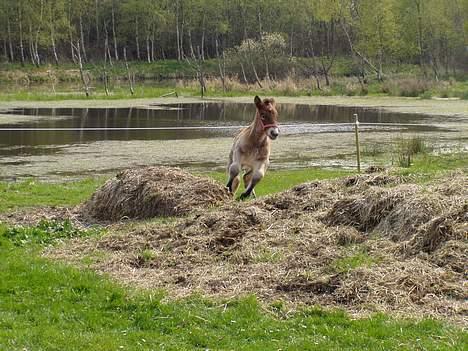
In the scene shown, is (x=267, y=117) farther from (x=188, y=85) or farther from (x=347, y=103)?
(x=188, y=85)

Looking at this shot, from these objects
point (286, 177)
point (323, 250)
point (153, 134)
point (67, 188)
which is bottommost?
point (286, 177)

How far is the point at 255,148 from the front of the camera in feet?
45.9

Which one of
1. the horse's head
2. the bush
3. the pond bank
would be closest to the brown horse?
the horse's head

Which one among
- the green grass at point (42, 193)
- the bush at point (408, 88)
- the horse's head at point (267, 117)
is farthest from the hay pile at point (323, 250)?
the bush at point (408, 88)

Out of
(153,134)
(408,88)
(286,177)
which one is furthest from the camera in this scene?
(408,88)

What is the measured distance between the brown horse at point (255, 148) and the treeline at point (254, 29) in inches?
2138

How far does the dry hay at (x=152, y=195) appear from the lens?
12.3m

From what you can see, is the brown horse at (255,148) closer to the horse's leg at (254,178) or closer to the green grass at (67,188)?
the horse's leg at (254,178)

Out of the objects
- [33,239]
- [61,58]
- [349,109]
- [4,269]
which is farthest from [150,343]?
[61,58]

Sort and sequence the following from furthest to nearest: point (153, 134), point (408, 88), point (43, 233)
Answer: point (408, 88)
point (153, 134)
point (43, 233)

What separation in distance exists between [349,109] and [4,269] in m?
39.3

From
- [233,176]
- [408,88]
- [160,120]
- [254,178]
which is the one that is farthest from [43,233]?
[408,88]

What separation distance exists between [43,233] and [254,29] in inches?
3435

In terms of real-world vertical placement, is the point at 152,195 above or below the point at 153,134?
above
